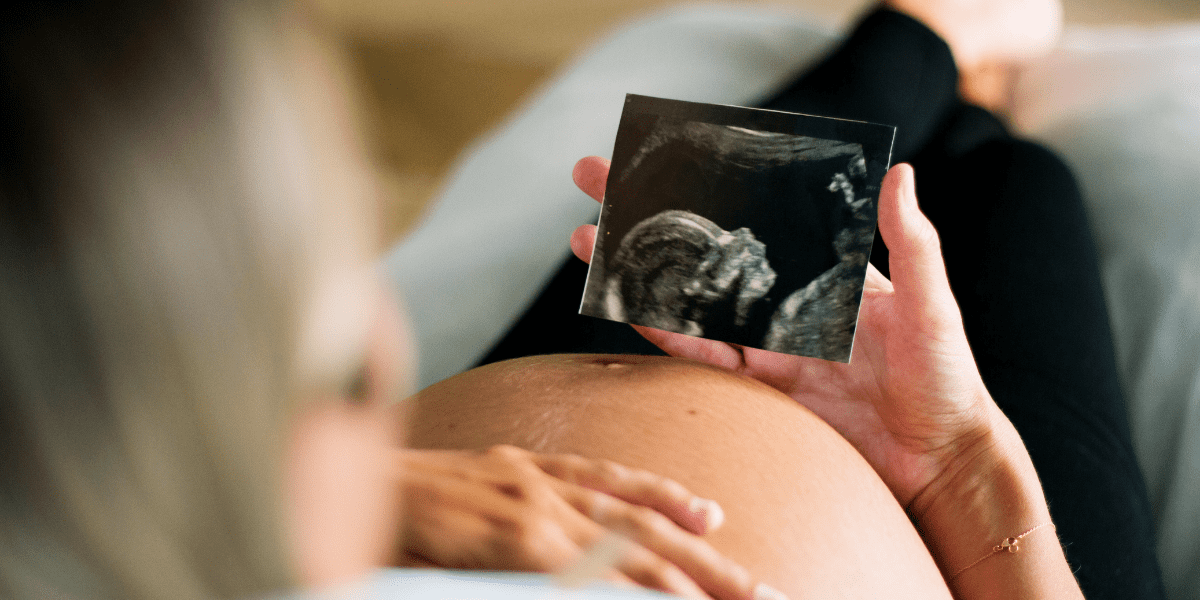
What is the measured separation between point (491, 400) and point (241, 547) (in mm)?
302

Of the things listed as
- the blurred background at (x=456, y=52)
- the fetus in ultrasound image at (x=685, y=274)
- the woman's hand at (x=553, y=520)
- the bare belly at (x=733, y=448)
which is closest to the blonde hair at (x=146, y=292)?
the woman's hand at (x=553, y=520)

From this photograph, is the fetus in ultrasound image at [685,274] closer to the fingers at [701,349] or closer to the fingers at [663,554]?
the fingers at [701,349]

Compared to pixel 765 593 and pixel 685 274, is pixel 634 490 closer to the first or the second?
pixel 765 593

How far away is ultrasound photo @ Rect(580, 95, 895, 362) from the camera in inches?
23.1

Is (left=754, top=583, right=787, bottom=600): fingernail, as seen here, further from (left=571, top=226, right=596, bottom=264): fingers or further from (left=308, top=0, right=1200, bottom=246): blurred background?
(left=308, top=0, right=1200, bottom=246): blurred background

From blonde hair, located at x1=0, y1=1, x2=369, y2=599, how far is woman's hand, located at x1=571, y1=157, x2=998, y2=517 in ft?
1.51

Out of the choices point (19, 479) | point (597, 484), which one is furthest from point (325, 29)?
point (597, 484)

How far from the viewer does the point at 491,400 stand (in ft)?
1.87

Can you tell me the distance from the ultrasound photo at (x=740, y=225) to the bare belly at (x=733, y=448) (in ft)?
0.19

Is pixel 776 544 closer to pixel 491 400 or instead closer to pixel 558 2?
pixel 491 400

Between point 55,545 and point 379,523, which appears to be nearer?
point 55,545

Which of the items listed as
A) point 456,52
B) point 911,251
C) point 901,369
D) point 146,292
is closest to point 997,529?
point 901,369

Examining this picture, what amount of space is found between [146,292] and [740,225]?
472mm

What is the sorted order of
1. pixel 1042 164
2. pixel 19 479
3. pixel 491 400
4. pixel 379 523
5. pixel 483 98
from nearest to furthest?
1. pixel 19 479
2. pixel 379 523
3. pixel 491 400
4. pixel 1042 164
5. pixel 483 98
